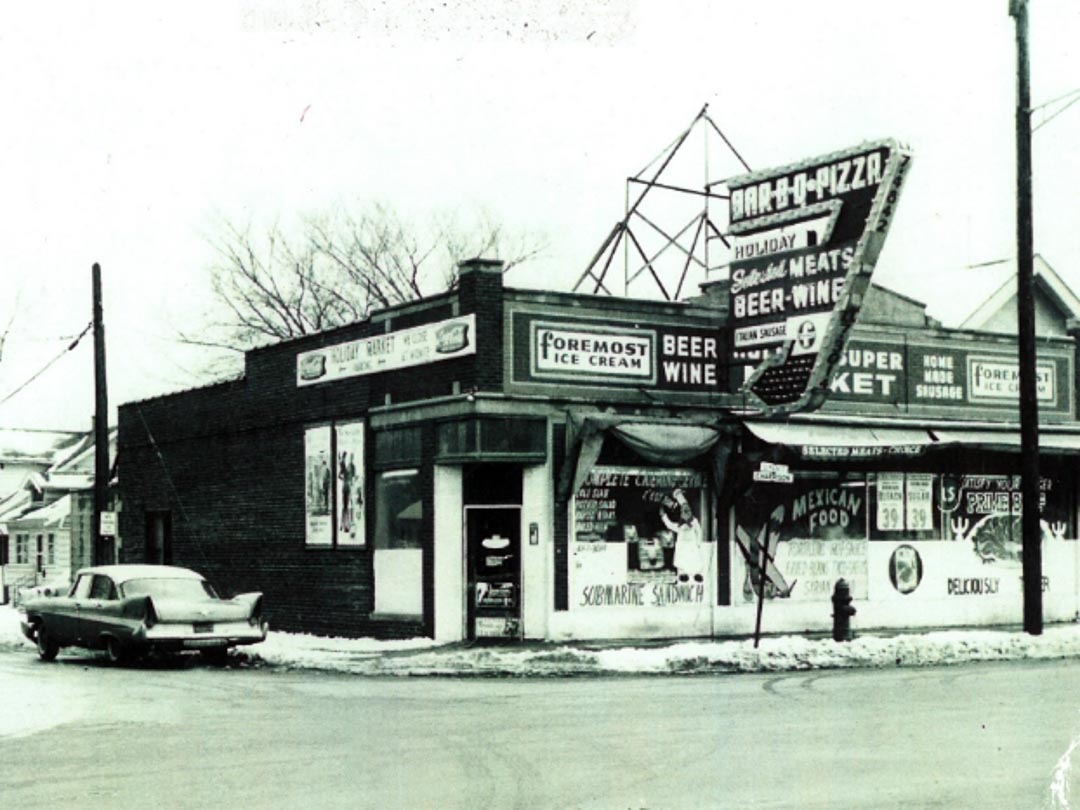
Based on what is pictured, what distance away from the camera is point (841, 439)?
22922 mm

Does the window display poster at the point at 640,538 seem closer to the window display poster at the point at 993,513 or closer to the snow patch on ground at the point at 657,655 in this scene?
the snow patch on ground at the point at 657,655

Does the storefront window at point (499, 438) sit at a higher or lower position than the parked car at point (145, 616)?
higher

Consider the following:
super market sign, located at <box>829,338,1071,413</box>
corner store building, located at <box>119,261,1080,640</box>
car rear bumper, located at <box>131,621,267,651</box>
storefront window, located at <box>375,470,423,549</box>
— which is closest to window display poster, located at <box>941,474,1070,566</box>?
corner store building, located at <box>119,261,1080,640</box>

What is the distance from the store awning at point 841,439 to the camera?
71.6 feet

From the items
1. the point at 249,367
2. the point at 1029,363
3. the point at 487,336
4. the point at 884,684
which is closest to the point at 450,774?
the point at 884,684

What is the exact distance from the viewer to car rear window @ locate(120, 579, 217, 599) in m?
19.7

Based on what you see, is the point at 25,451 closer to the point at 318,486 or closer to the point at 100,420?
the point at 100,420

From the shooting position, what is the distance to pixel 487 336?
2066 centimetres

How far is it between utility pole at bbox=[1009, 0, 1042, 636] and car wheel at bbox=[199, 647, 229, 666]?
10994 millimetres

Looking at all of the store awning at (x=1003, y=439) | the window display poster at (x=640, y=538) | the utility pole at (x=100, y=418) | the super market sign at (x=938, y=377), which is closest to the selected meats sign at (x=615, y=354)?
the window display poster at (x=640, y=538)

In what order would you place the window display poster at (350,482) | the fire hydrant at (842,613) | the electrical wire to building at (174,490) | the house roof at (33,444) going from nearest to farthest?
the fire hydrant at (842,613) → the window display poster at (350,482) → the electrical wire to building at (174,490) → the house roof at (33,444)

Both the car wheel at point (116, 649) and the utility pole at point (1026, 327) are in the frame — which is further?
the utility pole at point (1026, 327)

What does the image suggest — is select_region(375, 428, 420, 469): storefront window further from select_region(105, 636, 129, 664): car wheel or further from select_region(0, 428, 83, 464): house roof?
select_region(0, 428, 83, 464): house roof

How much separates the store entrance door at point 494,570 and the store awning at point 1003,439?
23.1ft
